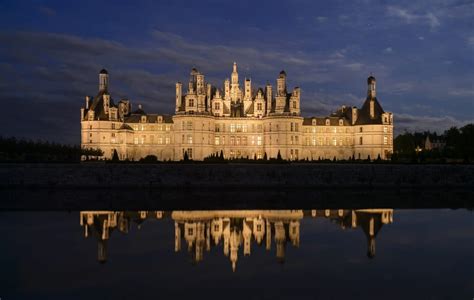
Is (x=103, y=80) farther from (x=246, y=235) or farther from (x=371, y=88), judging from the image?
(x=246, y=235)

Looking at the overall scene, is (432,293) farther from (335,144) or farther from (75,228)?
(335,144)

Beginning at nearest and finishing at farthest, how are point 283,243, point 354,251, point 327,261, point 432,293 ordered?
point 432,293, point 327,261, point 354,251, point 283,243

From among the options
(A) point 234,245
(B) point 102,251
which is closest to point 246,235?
(A) point 234,245

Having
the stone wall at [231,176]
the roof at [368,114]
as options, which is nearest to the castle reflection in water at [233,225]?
the stone wall at [231,176]

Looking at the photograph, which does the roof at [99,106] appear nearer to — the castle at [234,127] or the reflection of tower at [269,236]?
the castle at [234,127]

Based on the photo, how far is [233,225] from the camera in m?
21.8

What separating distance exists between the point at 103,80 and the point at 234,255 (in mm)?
51811

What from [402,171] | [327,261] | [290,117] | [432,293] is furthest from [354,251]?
[290,117]

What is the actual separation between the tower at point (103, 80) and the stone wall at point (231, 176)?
24.9m

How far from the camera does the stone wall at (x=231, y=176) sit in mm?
38625

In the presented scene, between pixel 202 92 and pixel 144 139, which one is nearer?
pixel 202 92

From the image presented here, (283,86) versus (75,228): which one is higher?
(283,86)

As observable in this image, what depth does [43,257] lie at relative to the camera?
16.1 metres

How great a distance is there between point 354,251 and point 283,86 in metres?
42.5
